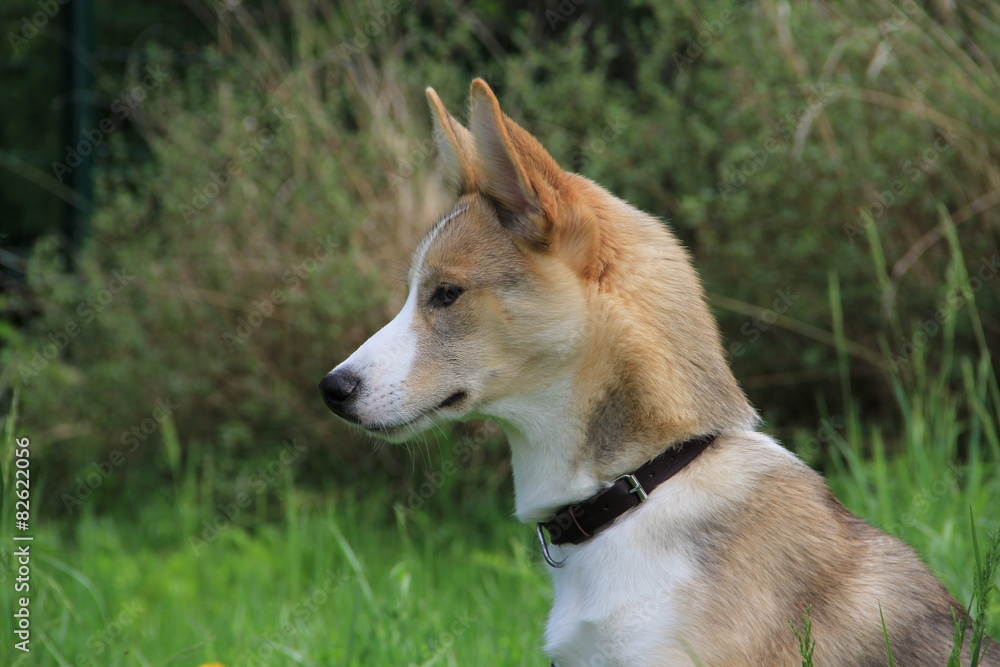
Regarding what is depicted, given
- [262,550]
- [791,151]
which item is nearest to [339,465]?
[262,550]

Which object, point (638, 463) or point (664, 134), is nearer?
point (638, 463)

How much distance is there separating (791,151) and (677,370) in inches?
122

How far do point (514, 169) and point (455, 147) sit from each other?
1.28ft

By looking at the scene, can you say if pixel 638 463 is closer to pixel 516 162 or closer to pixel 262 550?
pixel 516 162

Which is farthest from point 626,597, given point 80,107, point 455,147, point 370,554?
point 80,107

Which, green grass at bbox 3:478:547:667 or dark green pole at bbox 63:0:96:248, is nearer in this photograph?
green grass at bbox 3:478:547:667

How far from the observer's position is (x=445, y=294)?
2.91 metres

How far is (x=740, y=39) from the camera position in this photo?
18.1 feet

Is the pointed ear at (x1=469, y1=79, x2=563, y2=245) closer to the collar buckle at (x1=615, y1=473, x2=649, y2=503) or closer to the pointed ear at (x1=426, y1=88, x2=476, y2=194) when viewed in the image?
the pointed ear at (x1=426, y1=88, x2=476, y2=194)

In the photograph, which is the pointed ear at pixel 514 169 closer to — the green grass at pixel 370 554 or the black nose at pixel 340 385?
the black nose at pixel 340 385

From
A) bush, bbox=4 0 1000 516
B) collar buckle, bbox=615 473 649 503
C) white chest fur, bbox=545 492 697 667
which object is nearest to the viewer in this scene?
white chest fur, bbox=545 492 697 667

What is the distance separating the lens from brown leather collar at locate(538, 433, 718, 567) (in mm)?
2584

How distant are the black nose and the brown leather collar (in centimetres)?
67

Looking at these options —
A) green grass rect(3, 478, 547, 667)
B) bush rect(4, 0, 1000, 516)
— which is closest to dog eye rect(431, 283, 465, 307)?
green grass rect(3, 478, 547, 667)
